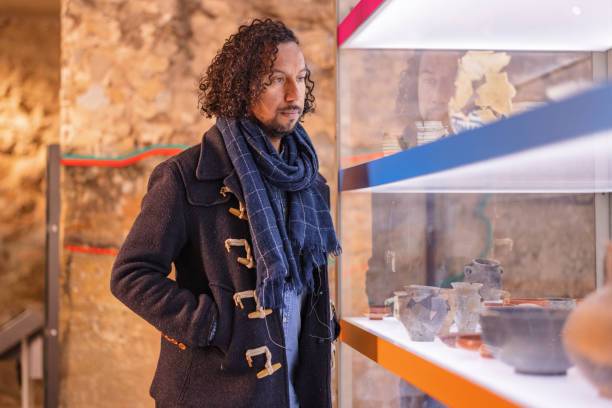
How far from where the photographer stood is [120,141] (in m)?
2.85

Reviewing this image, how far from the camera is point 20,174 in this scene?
140 inches

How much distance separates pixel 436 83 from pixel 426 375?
0.82 meters

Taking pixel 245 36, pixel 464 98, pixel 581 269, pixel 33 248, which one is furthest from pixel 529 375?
pixel 33 248

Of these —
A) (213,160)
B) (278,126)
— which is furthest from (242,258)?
(278,126)

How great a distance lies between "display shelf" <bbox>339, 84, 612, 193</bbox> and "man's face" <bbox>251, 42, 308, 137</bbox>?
0.27 metres

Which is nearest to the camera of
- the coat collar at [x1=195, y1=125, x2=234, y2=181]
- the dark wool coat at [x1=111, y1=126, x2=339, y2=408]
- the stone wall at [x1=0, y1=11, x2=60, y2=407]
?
the dark wool coat at [x1=111, y1=126, x2=339, y2=408]

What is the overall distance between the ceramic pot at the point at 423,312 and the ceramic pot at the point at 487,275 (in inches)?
5.5

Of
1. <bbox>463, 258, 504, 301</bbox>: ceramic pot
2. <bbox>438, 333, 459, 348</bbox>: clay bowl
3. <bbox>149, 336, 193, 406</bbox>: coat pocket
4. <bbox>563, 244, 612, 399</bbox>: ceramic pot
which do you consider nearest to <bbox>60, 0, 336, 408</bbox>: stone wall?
<bbox>149, 336, 193, 406</bbox>: coat pocket

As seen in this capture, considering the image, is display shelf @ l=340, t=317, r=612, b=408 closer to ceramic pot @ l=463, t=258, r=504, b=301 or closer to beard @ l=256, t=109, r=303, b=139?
ceramic pot @ l=463, t=258, r=504, b=301

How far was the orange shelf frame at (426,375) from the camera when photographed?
Answer: 40.5 inches

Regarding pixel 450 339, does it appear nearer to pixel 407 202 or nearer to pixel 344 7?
pixel 407 202

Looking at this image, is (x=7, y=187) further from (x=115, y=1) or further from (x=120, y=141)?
(x=115, y=1)

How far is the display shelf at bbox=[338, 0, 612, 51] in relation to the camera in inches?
56.6

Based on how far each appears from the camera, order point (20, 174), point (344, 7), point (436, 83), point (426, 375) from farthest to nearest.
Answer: point (20, 174) < point (344, 7) < point (436, 83) < point (426, 375)
